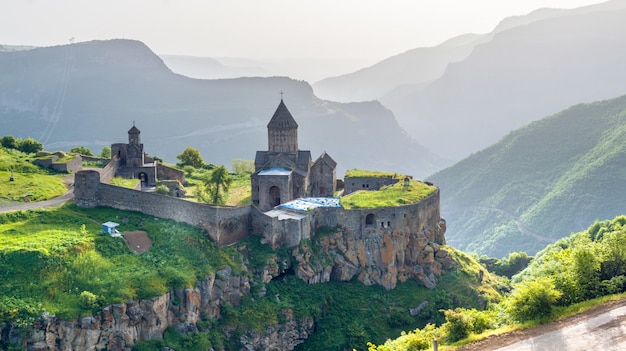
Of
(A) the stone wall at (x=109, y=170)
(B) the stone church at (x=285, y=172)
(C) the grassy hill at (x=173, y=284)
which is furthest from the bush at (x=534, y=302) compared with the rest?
(A) the stone wall at (x=109, y=170)

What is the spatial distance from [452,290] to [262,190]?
17.0 m

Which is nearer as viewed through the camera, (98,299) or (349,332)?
(98,299)

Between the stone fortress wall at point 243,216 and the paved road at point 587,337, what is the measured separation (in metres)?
23.6

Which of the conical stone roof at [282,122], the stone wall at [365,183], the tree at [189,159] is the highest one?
the conical stone roof at [282,122]

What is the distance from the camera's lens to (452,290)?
5575cm

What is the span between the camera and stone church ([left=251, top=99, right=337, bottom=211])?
58094 mm

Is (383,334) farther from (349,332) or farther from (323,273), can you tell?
(323,273)

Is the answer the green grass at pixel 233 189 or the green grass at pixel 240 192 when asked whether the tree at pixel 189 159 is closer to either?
the green grass at pixel 233 189

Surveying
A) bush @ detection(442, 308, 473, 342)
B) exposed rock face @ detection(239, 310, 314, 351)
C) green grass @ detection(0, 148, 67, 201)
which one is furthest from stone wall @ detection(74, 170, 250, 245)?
bush @ detection(442, 308, 473, 342)

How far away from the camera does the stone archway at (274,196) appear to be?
192 ft

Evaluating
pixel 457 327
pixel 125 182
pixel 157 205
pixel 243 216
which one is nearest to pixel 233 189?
pixel 125 182

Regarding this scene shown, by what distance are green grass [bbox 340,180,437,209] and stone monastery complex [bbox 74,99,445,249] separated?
2.19 ft

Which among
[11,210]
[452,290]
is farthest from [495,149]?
[11,210]

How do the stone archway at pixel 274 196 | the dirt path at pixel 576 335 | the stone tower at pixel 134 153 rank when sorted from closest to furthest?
the dirt path at pixel 576 335 < the stone archway at pixel 274 196 < the stone tower at pixel 134 153
